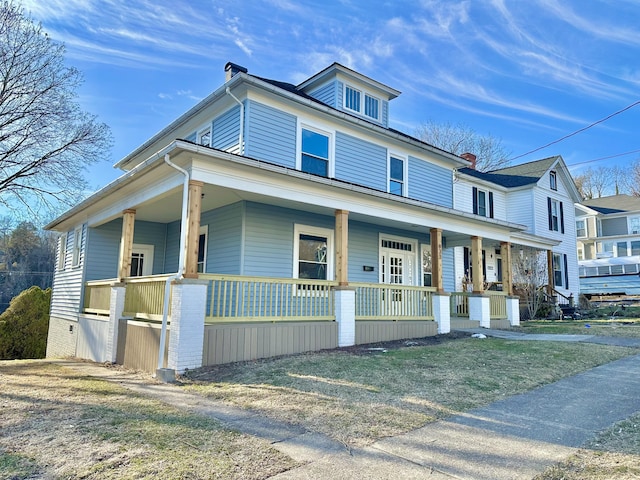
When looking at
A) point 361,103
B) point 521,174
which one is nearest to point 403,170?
point 361,103

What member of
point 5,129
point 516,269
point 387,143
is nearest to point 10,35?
point 5,129

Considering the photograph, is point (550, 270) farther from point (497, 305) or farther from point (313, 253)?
point (313, 253)

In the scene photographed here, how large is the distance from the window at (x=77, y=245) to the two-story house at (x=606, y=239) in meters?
32.3

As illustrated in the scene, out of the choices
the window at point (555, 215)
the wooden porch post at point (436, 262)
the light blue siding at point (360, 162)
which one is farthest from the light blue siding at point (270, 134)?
the window at point (555, 215)

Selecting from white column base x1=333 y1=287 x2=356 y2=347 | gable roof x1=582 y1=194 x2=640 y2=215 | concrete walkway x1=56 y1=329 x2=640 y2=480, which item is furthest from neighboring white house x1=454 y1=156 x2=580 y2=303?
gable roof x1=582 y1=194 x2=640 y2=215

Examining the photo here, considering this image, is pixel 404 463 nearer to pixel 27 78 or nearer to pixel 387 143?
pixel 387 143

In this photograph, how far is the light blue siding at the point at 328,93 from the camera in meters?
13.9

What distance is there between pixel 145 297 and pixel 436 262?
7711 millimetres

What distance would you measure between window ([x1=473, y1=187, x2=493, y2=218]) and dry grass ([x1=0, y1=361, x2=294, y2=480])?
17.8 metres

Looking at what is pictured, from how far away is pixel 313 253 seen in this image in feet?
38.6

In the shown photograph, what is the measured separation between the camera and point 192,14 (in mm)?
11992

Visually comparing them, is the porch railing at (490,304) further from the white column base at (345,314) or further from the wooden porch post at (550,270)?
the wooden porch post at (550,270)

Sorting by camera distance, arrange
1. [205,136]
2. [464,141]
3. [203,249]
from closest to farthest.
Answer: [203,249], [205,136], [464,141]

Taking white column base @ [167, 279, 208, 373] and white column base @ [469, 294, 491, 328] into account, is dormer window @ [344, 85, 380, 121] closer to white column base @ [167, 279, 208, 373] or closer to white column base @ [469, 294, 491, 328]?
white column base @ [469, 294, 491, 328]
